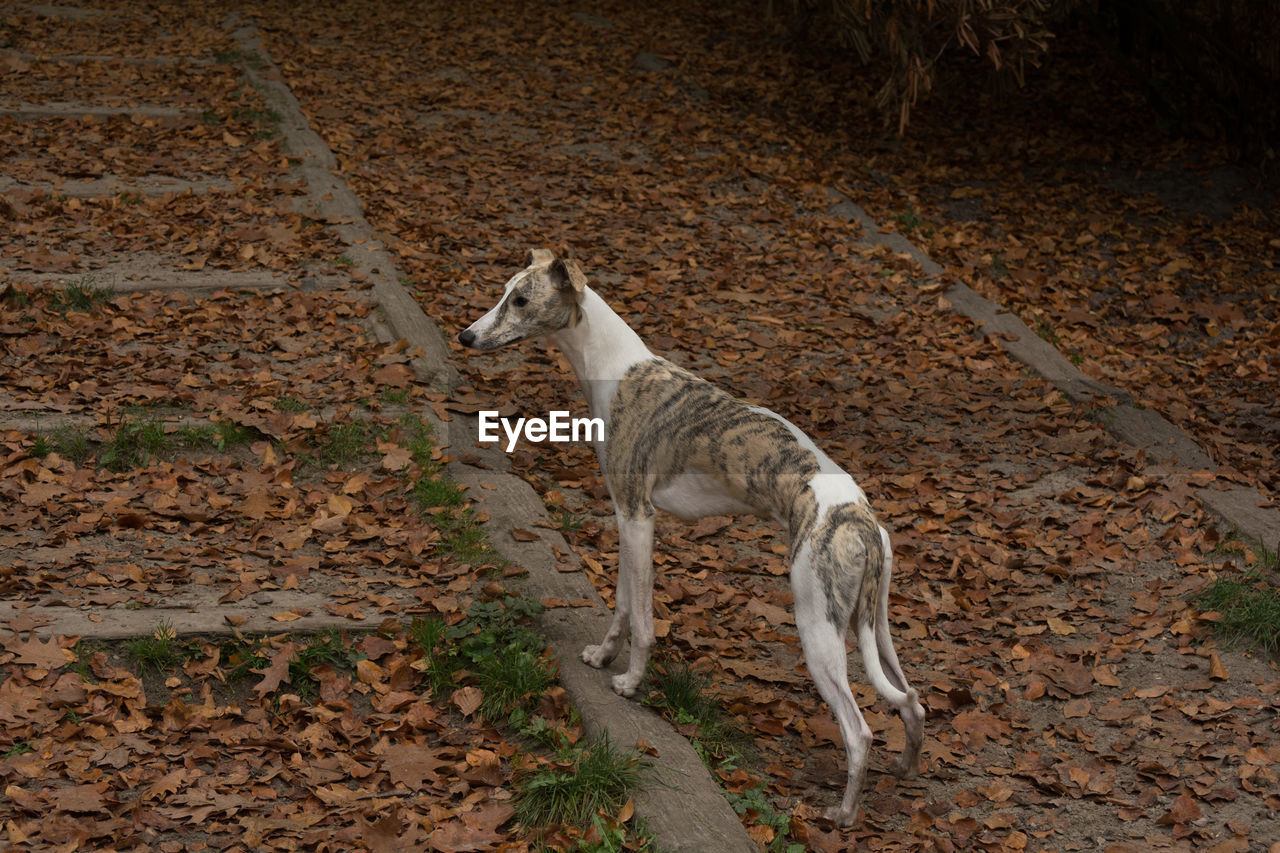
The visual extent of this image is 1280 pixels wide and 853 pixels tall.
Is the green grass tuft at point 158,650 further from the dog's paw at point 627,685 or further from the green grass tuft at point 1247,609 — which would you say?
the green grass tuft at point 1247,609

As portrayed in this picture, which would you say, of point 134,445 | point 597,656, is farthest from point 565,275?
point 134,445

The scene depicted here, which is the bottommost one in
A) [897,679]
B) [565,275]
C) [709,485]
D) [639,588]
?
[897,679]

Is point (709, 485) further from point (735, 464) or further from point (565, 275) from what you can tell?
point (565, 275)

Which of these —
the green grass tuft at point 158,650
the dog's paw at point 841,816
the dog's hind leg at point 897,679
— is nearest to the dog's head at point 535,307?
the dog's hind leg at point 897,679

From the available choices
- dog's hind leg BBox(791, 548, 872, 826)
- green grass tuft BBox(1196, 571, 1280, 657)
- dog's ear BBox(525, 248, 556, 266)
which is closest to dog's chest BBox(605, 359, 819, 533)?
A: dog's hind leg BBox(791, 548, 872, 826)

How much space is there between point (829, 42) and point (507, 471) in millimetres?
10767

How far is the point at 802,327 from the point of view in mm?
8828

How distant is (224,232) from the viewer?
9.07 m

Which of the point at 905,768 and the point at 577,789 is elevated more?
the point at 577,789

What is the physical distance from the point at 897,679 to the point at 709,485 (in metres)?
1.03

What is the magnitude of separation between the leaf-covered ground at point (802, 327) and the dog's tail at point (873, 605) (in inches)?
22.3

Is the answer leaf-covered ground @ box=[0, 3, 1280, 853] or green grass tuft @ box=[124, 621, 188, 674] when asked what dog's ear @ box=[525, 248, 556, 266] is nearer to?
leaf-covered ground @ box=[0, 3, 1280, 853]

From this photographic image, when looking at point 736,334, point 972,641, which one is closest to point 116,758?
point 972,641

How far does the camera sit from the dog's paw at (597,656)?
4.78m
